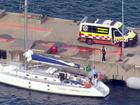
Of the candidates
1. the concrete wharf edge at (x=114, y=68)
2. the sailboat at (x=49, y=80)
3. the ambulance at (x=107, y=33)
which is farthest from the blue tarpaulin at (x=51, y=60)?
the ambulance at (x=107, y=33)

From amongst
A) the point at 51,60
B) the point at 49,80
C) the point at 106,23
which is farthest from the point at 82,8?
the point at 49,80

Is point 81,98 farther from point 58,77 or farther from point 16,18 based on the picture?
point 16,18

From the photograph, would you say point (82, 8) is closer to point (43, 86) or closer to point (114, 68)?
point (114, 68)

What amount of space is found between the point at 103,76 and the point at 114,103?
16.2 ft

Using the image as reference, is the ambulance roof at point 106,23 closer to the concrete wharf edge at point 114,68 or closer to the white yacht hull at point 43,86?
the concrete wharf edge at point 114,68

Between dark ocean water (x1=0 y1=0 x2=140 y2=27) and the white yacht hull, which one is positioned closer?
the white yacht hull

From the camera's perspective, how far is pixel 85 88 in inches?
5044

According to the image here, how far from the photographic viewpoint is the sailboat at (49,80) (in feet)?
421

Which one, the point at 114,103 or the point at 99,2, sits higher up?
the point at 99,2

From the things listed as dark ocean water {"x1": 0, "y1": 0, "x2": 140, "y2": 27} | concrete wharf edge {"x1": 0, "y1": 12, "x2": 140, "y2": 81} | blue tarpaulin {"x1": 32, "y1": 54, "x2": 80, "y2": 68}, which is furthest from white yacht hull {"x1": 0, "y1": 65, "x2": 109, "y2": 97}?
dark ocean water {"x1": 0, "y1": 0, "x2": 140, "y2": 27}

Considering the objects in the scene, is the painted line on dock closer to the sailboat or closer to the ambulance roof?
the ambulance roof

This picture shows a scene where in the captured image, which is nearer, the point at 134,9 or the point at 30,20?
the point at 30,20

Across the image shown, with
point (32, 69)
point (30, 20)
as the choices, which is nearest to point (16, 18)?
point (30, 20)

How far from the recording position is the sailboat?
128 meters
